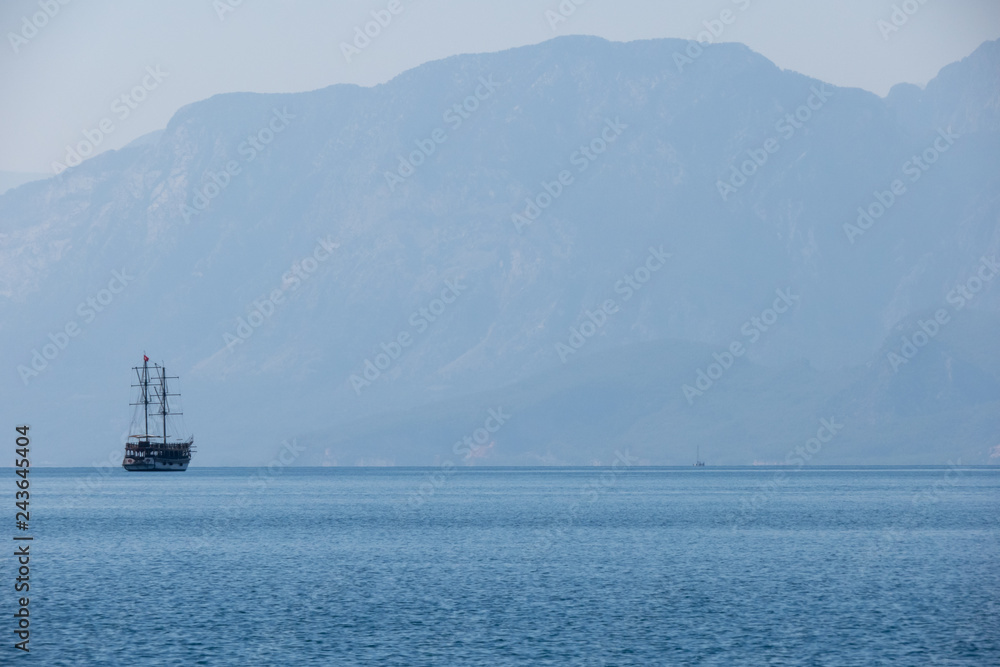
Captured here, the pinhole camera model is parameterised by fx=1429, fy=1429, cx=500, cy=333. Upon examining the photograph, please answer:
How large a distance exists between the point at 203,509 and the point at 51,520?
1194 inches

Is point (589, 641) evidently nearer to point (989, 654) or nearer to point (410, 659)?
point (410, 659)

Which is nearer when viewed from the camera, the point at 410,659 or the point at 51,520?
the point at 410,659

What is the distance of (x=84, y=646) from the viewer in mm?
68562

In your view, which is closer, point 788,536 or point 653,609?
point 653,609

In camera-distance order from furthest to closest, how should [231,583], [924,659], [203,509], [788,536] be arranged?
[203,509] < [788,536] < [231,583] < [924,659]

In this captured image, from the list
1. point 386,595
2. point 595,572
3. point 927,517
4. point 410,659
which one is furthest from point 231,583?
point 927,517

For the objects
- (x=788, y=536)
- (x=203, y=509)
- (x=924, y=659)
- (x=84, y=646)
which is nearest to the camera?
(x=924, y=659)

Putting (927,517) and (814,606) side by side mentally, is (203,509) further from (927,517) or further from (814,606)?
(814,606)

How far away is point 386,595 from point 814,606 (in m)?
25.4

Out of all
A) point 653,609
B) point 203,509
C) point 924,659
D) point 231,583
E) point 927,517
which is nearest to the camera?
point 924,659

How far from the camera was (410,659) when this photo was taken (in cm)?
6500

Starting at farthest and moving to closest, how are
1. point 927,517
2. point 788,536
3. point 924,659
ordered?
1. point 927,517
2. point 788,536
3. point 924,659


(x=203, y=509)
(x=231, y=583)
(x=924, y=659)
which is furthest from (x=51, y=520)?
(x=924, y=659)

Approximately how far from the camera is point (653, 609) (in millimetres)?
80000
